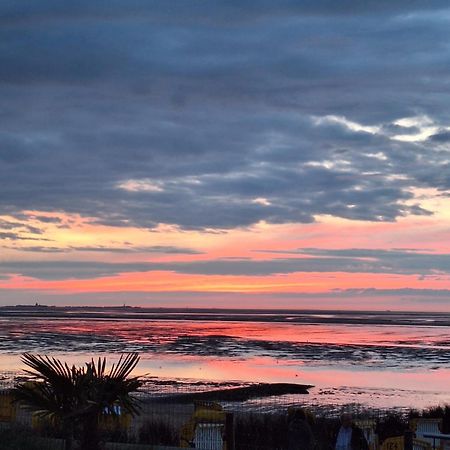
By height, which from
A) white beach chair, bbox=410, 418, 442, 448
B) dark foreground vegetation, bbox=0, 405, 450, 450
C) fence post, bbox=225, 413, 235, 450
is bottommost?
dark foreground vegetation, bbox=0, 405, 450, 450

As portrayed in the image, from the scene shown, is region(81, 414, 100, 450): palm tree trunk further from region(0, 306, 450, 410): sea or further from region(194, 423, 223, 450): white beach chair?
region(0, 306, 450, 410): sea

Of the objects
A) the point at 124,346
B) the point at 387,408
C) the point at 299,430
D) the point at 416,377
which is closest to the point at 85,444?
the point at 299,430

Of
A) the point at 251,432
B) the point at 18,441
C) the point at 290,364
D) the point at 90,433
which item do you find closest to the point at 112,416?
the point at 90,433

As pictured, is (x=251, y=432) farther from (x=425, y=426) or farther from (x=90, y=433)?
(x=90, y=433)

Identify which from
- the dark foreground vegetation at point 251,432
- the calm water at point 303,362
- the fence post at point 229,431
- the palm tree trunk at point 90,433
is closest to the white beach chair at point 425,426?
the dark foreground vegetation at point 251,432

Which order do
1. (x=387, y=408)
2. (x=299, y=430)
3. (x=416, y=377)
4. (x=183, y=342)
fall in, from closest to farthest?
1. (x=299, y=430)
2. (x=387, y=408)
3. (x=416, y=377)
4. (x=183, y=342)

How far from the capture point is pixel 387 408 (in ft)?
82.3

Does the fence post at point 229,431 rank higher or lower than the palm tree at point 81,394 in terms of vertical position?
lower

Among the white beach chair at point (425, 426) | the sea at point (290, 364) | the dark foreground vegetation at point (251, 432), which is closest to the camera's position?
the dark foreground vegetation at point (251, 432)

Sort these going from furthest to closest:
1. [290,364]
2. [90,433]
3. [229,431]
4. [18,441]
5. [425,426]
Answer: [290,364]
[425,426]
[229,431]
[18,441]
[90,433]

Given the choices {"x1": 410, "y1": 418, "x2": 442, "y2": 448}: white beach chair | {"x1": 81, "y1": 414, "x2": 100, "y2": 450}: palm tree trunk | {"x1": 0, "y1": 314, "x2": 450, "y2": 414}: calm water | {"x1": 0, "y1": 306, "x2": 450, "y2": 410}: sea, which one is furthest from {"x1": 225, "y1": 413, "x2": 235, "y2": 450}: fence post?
{"x1": 0, "y1": 314, "x2": 450, "y2": 414}: calm water

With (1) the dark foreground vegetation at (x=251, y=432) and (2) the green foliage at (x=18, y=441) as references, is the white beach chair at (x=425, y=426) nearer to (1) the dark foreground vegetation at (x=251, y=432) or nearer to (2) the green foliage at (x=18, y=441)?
(1) the dark foreground vegetation at (x=251, y=432)

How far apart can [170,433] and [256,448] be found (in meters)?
2.42

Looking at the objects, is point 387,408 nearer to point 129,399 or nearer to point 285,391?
point 285,391
